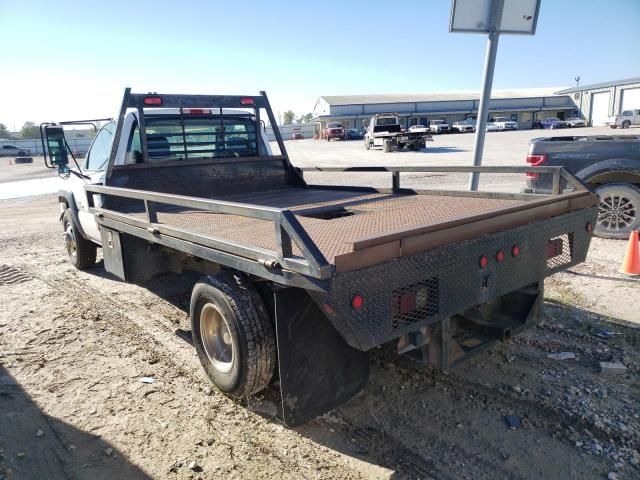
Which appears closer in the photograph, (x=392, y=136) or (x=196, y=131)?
(x=196, y=131)

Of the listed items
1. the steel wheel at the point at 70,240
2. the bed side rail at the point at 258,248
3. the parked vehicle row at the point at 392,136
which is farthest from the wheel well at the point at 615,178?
the parked vehicle row at the point at 392,136

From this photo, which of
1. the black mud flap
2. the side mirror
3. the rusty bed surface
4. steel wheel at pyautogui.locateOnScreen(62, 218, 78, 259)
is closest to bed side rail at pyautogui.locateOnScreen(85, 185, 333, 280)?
the rusty bed surface

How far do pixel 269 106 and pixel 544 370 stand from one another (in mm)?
4552

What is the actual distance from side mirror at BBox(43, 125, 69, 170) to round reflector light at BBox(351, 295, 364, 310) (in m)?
4.75

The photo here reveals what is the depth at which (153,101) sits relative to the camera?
5316 mm

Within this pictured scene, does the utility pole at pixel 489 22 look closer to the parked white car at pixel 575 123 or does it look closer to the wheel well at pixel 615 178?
the wheel well at pixel 615 178

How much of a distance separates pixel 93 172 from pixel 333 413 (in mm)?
4200

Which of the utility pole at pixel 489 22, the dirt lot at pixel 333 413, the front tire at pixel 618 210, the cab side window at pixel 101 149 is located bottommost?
the dirt lot at pixel 333 413

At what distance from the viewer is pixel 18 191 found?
19781mm

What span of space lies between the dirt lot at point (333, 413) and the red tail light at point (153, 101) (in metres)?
2.35

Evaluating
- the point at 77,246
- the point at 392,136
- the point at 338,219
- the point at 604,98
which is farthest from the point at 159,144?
the point at 604,98

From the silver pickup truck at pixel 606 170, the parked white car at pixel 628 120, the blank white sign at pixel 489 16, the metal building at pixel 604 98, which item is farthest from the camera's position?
the metal building at pixel 604 98

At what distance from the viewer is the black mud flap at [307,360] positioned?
277 cm

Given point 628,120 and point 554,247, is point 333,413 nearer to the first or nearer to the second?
point 554,247
